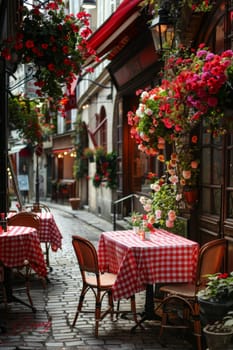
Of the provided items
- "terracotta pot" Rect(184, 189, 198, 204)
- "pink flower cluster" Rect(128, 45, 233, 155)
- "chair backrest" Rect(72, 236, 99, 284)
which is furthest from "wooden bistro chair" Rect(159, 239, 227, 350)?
"terracotta pot" Rect(184, 189, 198, 204)

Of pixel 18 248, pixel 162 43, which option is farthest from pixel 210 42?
pixel 18 248

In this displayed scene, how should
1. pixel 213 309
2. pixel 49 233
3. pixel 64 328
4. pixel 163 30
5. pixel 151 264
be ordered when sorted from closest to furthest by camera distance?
pixel 213 309, pixel 151 264, pixel 64 328, pixel 163 30, pixel 49 233

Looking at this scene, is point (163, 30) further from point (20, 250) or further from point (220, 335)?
point (220, 335)

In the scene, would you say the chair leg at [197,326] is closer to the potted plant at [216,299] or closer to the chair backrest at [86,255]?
the potted plant at [216,299]

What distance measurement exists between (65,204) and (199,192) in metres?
23.3

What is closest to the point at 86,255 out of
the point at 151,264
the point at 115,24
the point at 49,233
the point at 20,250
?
the point at 151,264

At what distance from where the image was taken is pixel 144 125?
788cm

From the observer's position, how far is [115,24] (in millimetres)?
11750

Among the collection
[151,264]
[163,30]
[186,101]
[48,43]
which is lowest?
[151,264]

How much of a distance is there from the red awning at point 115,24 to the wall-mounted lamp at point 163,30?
2.05m

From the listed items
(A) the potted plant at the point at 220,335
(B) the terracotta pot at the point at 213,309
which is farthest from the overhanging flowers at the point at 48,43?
(A) the potted plant at the point at 220,335

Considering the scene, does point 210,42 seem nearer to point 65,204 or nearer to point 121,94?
point 121,94

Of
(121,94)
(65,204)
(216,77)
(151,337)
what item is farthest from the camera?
(65,204)

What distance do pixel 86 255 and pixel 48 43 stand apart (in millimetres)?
3122
